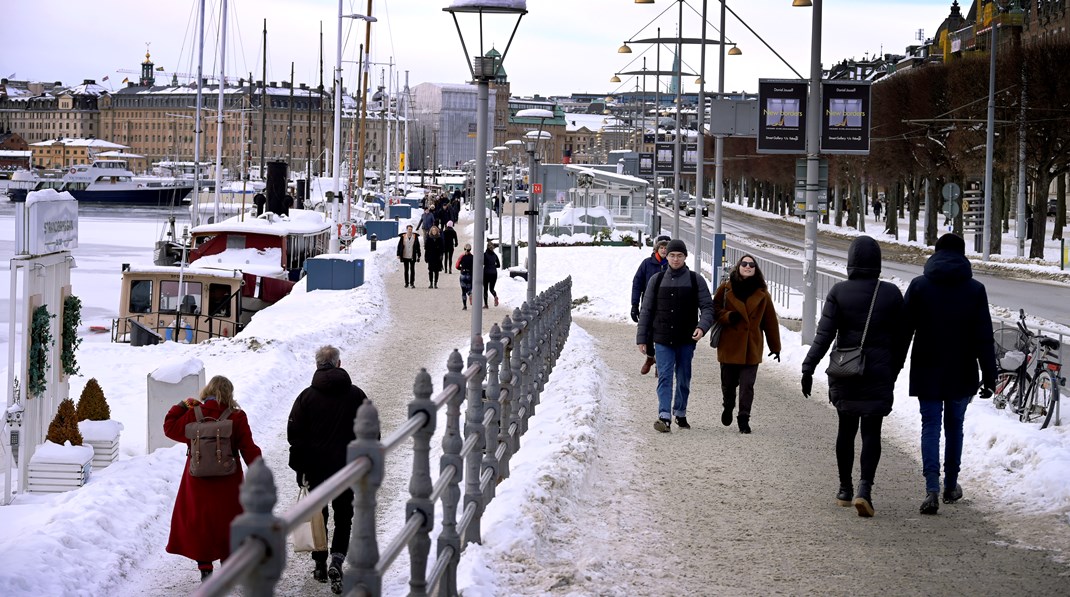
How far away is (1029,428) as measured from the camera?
1254cm

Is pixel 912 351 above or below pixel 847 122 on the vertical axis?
below

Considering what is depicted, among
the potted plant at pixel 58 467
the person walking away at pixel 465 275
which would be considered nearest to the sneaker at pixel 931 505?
the potted plant at pixel 58 467

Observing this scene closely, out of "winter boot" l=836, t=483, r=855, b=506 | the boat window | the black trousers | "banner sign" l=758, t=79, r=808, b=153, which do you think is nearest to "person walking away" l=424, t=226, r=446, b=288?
the boat window

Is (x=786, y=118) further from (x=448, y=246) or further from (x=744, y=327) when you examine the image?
(x=448, y=246)

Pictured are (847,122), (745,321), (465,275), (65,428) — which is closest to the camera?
(65,428)

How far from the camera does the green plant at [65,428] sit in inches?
487

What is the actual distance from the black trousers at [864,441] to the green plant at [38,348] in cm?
727

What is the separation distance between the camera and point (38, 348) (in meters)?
12.8

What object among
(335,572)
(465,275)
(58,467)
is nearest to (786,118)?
(465,275)

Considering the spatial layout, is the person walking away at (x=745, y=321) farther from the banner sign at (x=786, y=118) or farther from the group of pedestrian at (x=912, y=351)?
the banner sign at (x=786, y=118)

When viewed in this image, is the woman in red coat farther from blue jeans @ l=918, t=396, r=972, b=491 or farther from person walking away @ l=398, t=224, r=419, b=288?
person walking away @ l=398, t=224, r=419, b=288

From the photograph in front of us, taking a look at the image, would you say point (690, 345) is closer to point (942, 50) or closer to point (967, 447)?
point (967, 447)

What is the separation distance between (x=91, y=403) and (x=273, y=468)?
5.87 ft

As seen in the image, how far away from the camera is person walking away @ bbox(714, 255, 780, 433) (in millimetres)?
13117
